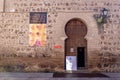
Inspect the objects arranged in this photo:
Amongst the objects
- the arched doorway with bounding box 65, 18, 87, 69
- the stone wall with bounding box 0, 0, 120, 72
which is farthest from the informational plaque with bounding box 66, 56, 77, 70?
the stone wall with bounding box 0, 0, 120, 72

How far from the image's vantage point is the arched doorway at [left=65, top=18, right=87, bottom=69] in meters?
15.7

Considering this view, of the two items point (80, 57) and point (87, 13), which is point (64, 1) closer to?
point (87, 13)

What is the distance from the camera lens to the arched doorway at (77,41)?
15.7 m

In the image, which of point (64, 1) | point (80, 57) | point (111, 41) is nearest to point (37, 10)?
point (64, 1)

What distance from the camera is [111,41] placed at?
15633 millimetres

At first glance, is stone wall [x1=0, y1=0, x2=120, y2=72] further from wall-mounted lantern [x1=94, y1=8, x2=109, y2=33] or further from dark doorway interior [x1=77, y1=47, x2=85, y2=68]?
dark doorway interior [x1=77, y1=47, x2=85, y2=68]

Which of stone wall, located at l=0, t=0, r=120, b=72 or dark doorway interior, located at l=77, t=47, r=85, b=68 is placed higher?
stone wall, located at l=0, t=0, r=120, b=72

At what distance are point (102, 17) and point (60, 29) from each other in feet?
9.66

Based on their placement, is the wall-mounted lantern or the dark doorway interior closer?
the wall-mounted lantern

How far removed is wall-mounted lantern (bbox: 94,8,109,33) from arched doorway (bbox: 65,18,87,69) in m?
1.00

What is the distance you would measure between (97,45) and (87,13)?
7.47ft

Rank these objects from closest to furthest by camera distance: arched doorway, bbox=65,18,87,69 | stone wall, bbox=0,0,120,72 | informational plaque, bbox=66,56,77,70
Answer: informational plaque, bbox=66,56,77,70 < stone wall, bbox=0,0,120,72 < arched doorway, bbox=65,18,87,69

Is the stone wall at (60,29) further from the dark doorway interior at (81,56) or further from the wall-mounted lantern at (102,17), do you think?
the dark doorway interior at (81,56)

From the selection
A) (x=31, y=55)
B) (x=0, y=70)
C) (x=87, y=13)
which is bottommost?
(x=0, y=70)
